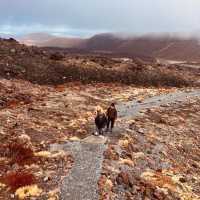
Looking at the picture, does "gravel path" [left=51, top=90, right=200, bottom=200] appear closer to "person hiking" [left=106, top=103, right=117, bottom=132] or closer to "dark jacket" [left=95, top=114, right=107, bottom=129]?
"dark jacket" [left=95, top=114, right=107, bottom=129]

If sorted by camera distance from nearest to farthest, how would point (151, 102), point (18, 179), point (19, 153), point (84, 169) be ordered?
point (18, 179) → point (84, 169) → point (19, 153) → point (151, 102)

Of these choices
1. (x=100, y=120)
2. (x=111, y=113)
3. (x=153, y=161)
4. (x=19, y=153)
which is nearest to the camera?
(x=19, y=153)

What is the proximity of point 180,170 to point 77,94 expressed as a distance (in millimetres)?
27450

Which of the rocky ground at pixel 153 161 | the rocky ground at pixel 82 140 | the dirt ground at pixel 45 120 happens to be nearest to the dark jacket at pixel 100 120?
the rocky ground at pixel 82 140

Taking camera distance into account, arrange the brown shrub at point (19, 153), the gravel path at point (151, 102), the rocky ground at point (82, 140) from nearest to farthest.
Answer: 1. the rocky ground at point (82, 140)
2. the brown shrub at point (19, 153)
3. the gravel path at point (151, 102)

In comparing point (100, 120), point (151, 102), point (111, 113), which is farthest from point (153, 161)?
point (151, 102)

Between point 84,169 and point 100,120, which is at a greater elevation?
point 100,120

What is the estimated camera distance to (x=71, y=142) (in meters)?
35.2

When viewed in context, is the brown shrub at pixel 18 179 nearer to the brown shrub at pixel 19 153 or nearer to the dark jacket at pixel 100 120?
the brown shrub at pixel 19 153

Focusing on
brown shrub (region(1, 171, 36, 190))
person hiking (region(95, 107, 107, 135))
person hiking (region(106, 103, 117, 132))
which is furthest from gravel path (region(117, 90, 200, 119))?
brown shrub (region(1, 171, 36, 190))

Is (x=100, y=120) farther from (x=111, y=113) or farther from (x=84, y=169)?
(x=84, y=169)

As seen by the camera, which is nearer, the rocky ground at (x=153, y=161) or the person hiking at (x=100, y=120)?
the rocky ground at (x=153, y=161)

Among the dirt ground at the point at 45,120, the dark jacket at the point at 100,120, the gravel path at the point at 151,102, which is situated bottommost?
the gravel path at the point at 151,102

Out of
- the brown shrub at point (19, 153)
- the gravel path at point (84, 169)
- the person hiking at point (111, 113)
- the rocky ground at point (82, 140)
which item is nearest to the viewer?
the gravel path at point (84, 169)
